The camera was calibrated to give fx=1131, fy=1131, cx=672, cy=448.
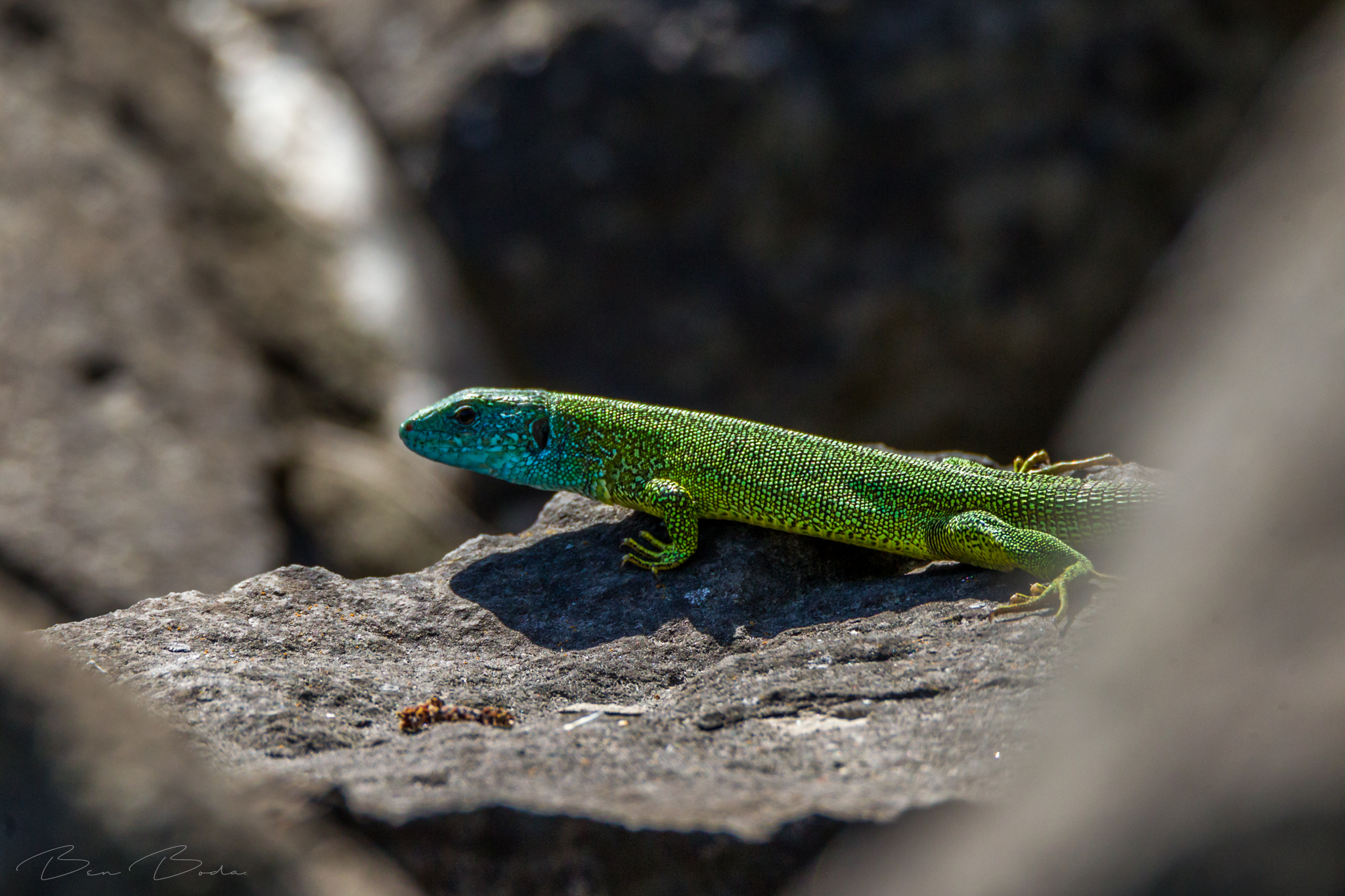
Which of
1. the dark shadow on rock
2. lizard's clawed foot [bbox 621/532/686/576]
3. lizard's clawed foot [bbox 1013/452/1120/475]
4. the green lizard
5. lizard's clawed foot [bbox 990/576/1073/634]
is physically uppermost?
lizard's clawed foot [bbox 1013/452/1120/475]

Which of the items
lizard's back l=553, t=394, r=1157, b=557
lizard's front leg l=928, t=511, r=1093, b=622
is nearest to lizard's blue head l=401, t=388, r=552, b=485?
lizard's back l=553, t=394, r=1157, b=557

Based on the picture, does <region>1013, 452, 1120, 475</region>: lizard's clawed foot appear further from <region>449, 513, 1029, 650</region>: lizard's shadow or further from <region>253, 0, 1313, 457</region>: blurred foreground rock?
<region>253, 0, 1313, 457</region>: blurred foreground rock

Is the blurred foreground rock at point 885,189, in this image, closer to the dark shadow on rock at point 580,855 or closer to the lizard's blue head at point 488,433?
the lizard's blue head at point 488,433

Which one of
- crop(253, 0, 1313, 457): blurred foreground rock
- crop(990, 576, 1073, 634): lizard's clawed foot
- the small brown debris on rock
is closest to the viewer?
the small brown debris on rock

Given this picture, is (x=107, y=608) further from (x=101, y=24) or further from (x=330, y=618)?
(x=101, y=24)

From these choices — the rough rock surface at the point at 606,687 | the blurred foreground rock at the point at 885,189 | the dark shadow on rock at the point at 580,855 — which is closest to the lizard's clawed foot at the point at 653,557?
the rough rock surface at the point at 606,687

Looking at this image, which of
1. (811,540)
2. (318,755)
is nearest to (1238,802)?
(318,755)
